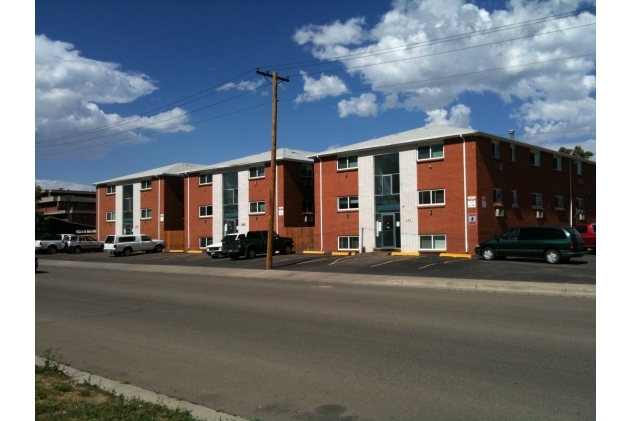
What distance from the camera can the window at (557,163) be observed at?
123ft

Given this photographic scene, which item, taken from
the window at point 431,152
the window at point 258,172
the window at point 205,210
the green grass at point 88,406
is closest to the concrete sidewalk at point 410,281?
the window at point 431,152

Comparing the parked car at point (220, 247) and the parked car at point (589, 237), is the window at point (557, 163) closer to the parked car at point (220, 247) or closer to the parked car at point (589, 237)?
the parked car at point (589, 237)

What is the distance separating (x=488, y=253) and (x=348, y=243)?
1103cm

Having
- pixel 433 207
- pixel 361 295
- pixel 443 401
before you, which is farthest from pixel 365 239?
pixel 443 401

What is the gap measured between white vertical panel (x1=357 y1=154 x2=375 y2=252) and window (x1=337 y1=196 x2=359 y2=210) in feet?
1.66

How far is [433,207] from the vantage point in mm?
31297

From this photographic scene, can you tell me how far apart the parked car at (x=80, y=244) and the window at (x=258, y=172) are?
69.5 ft

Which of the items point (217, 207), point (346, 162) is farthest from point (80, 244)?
point (346, 162)

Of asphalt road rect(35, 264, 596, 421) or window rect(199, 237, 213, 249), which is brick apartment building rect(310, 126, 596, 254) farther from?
asphalt road rect(35, 264, 596, 421)

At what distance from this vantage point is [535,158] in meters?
35.4

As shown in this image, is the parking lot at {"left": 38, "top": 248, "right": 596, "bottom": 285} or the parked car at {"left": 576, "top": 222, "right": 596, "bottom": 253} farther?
the parked car at {"left": 576, "top": 222, "right": 596, "bottom": 253}

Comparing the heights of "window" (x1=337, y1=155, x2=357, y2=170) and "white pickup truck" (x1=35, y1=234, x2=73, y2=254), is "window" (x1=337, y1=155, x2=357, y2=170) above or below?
above

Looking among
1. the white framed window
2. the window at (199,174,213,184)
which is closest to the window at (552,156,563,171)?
the white framed window

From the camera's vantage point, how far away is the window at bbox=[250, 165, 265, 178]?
4239cm
